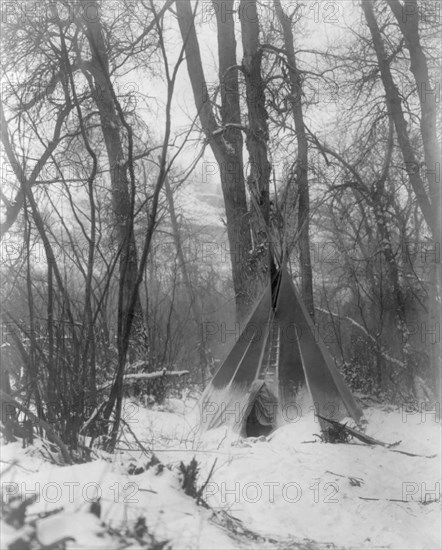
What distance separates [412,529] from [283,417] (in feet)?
7.39

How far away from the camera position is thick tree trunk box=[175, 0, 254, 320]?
23.5 feet

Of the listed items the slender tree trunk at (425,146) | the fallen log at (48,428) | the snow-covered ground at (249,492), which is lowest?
the snow-covered ground at (249,492)

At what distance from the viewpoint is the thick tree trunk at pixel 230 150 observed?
7.16 meters

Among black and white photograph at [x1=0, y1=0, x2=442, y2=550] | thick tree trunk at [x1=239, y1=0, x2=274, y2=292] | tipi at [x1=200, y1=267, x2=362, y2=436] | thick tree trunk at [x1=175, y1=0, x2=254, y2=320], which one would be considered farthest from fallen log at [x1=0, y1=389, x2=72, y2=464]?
thick tree trunk at [x1=175, y1=0, x2=254, y2=320]

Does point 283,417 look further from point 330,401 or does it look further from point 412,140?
point 412,140

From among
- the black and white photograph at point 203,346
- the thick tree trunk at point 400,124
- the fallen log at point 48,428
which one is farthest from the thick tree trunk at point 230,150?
the fallen log at point 48,428

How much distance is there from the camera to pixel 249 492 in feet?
11.1

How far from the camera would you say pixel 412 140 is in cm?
970

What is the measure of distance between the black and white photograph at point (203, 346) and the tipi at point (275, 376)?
0.02 m

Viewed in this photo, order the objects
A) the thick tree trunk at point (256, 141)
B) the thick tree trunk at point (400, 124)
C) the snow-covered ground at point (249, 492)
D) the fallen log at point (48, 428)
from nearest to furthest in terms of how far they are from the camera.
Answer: the snow-covered ground at point (249, 492) → the fallen log at point (48, 428) → the thick tree trunk at point (256, 141) → the thick tree trunk at point (400, 124)

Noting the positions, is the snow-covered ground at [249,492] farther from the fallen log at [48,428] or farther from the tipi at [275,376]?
the tipi at [275,376]

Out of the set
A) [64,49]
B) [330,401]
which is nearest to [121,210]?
[330,401]

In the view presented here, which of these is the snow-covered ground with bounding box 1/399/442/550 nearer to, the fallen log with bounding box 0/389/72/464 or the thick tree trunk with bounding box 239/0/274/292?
the fallen log with bounding box 0/389/72/464

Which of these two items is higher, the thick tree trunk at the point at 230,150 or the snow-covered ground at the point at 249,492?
the thick tree trunk at the point at 230,150
